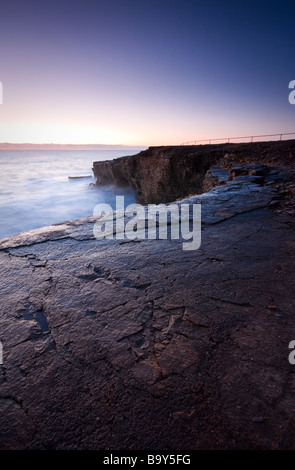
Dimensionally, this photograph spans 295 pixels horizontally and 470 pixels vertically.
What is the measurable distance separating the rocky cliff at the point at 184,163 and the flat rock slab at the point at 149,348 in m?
7.45

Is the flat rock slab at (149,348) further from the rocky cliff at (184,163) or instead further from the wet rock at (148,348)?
the rocky cliff at (184,163)

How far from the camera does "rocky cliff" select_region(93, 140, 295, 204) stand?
9.27 m

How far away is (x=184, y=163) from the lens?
11.5 metres

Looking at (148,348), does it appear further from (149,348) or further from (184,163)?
(184,163)

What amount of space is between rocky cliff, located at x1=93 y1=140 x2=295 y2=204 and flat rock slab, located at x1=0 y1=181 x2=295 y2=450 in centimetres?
745

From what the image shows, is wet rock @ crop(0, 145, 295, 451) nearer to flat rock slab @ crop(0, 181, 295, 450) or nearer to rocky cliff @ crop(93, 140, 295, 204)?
flat rock slab @ crop(0, 181, 295, 450)

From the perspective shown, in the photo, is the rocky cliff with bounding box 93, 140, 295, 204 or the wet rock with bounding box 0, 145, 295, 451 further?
the rocky cliff with bounding box 93, 140, 295, 204

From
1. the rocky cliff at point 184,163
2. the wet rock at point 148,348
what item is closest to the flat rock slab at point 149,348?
the wet rock at point 148,348

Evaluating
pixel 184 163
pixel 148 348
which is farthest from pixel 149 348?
pixel 184 163

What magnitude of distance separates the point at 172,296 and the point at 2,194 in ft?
97.7

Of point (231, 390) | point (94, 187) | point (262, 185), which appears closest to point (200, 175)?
point (262, 185)

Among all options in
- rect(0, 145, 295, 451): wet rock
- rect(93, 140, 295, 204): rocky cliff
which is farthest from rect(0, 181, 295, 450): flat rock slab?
rect(93, 140, 295, 204): rocky cliff

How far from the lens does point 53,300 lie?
199cm
